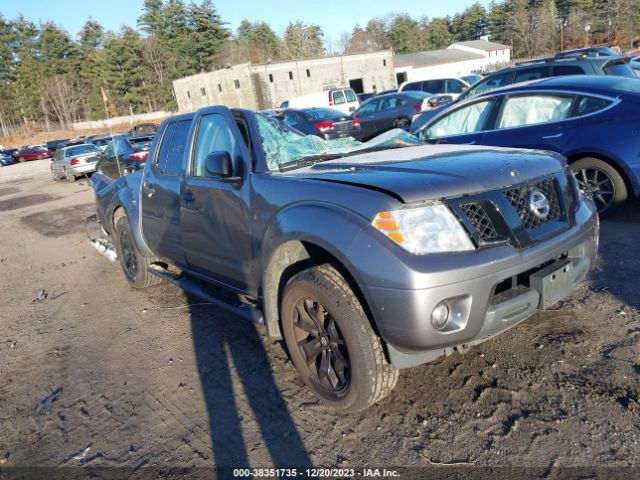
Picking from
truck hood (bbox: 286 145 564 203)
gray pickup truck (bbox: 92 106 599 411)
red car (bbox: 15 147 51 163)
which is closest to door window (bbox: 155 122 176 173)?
gray pickup truck (bbox: 92 106 599 411)

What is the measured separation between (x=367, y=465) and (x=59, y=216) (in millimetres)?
11243

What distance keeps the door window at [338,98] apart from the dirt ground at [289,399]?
24.4 m

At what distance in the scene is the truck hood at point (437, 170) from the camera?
2590mm

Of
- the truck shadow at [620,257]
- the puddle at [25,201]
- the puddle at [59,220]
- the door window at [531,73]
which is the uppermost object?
the door window at [531,73]

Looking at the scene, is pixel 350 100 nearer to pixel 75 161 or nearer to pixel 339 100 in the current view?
pixel 339 100

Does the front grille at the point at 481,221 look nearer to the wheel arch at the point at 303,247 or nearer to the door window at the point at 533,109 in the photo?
the wheel arch at the point at 303,247

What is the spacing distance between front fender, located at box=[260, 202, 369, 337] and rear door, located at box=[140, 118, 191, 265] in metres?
1.33

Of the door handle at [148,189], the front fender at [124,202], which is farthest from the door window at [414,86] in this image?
the door handle at [148,189]

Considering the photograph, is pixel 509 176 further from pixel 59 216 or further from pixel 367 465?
pixel 59 216

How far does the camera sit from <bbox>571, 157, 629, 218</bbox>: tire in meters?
5.41

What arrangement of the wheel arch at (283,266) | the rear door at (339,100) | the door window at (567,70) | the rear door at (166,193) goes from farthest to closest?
1. the rear door at (339,100)
2. the door window at (567,70)
3. the rear door at (166,193)
4. the wheel arch at (283,266)

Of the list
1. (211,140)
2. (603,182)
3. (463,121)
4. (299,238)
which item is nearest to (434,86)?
(463,121)

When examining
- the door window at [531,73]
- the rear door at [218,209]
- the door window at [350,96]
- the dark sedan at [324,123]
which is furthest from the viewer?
the door window at [350,96]

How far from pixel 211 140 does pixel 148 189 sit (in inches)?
46.5
